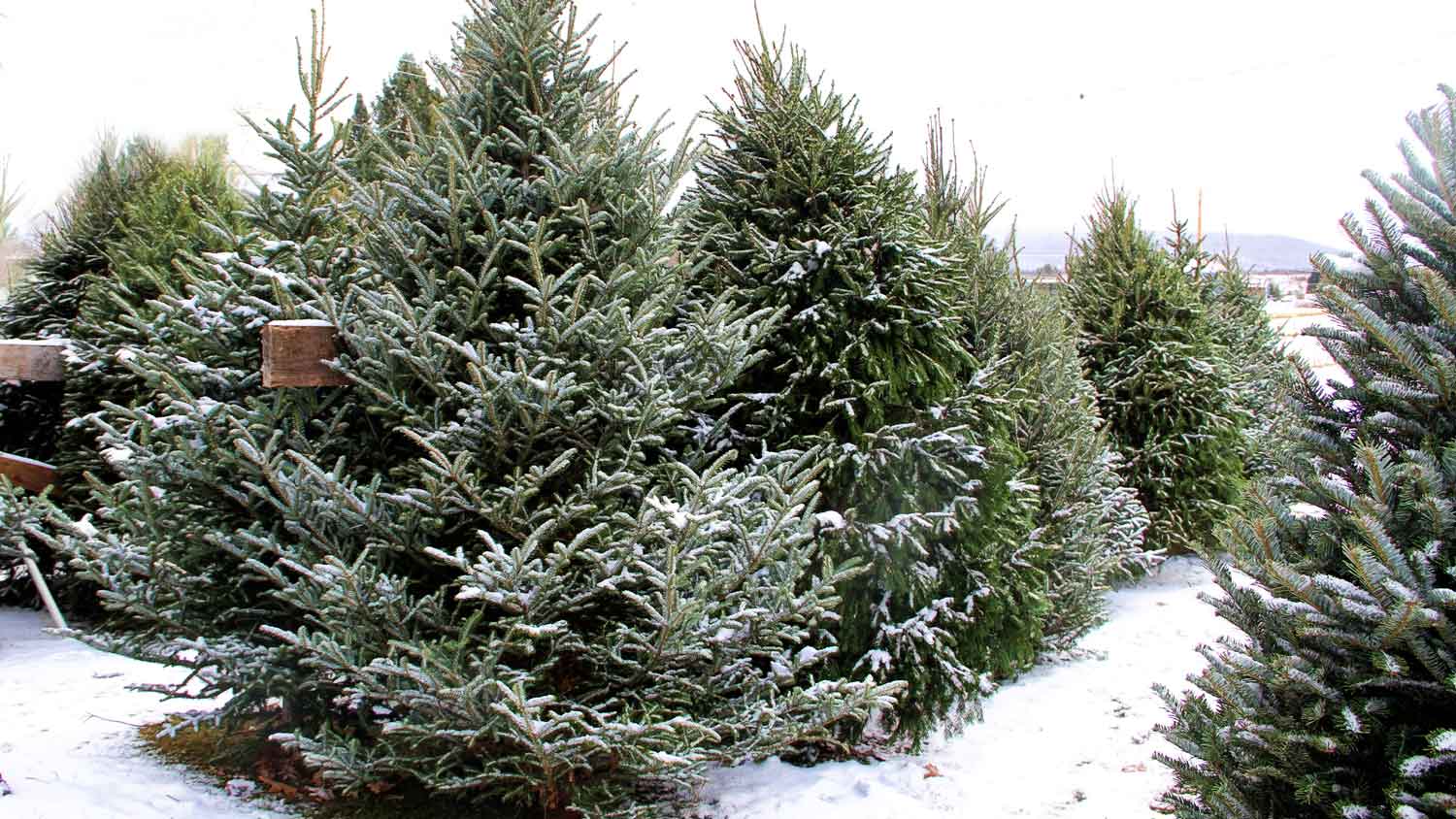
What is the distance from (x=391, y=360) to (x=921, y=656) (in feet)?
8.62

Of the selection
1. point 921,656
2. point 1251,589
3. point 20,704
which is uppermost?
point 1251,589

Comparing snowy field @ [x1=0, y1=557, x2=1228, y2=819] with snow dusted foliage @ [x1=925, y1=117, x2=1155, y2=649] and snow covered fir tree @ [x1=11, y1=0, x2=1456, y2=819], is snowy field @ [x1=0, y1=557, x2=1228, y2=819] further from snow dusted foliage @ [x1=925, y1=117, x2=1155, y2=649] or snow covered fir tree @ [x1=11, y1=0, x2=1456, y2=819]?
snow dusted foliage @ [x1=925, y1=117, x2=1155, y2=649]

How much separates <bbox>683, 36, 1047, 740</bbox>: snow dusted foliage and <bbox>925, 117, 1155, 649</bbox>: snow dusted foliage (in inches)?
36.2

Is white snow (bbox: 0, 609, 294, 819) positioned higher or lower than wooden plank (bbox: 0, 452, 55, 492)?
lower

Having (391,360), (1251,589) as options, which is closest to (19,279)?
(391,360)

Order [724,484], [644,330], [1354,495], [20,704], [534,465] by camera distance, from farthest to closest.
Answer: [20,704], [644,330], [724,484], [534,465], [1354,495]

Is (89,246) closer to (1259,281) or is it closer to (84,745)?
(84,745)

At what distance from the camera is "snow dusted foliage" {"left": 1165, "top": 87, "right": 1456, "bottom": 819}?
211cm

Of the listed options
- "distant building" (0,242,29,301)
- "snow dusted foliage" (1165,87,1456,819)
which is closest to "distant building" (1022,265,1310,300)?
"snow dusted foliage" (1165,87,1456,819)

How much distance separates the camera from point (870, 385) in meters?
4.21

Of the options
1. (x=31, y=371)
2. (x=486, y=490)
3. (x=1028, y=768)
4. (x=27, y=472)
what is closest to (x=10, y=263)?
(x=31, y=371)

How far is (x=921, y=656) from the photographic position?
170 inches

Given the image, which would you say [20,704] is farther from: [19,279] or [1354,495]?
[1354,495]

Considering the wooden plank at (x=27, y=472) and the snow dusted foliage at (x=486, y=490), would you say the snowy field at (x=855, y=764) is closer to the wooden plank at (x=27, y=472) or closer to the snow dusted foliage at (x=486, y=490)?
the snow dusted foliage at (x=486, y=490)
